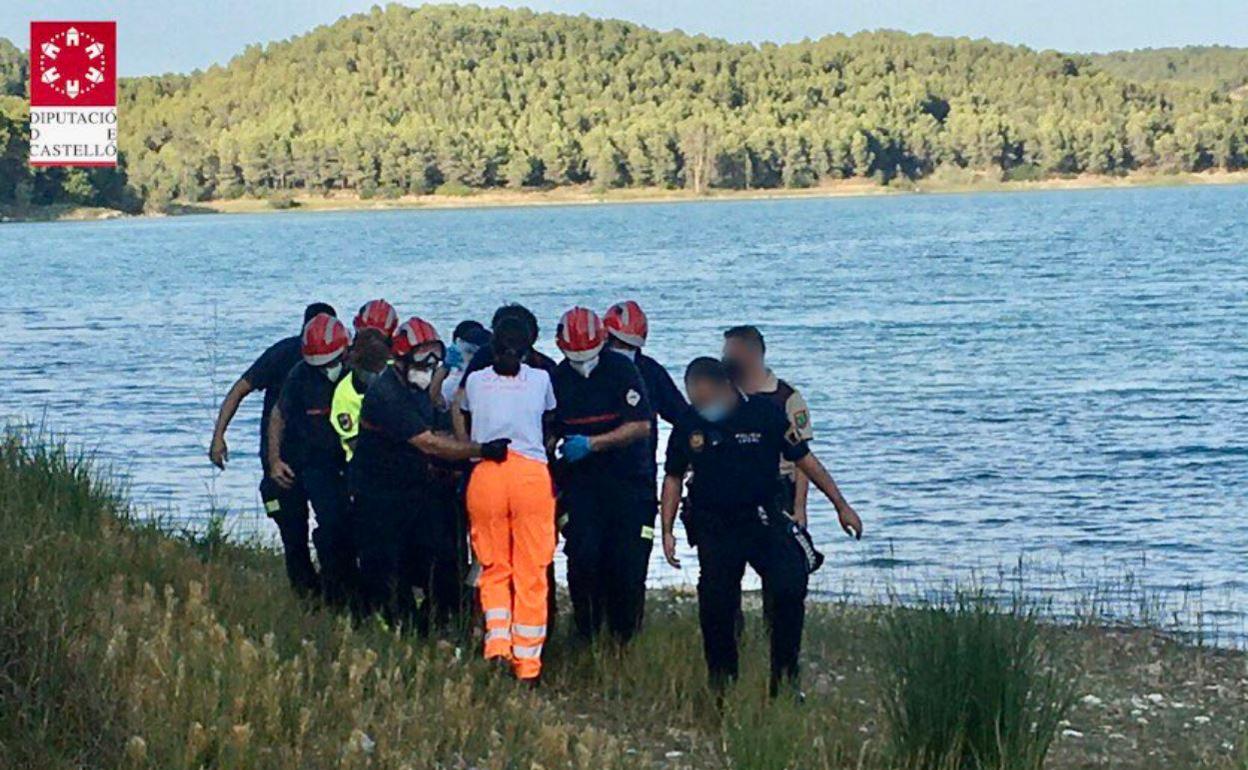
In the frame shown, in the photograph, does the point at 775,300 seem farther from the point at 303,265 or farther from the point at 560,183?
the point at 560,183

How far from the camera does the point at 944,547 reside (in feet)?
59.5

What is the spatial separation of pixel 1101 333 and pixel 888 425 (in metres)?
15.6

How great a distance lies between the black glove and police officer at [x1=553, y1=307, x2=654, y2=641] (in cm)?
44

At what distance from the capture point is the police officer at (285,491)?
10.6m

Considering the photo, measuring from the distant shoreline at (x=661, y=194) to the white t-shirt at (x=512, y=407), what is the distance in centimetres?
14705

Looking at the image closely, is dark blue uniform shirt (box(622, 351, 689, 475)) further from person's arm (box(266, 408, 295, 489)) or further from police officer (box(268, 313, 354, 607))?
person's arm (box(266, 408, 295, 489))

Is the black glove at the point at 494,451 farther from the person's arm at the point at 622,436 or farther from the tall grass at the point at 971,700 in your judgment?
the tall grass at the point at 971,700

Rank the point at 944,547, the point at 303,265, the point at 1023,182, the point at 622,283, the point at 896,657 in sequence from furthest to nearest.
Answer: the point at 1023,182 < the point at 303,265 < the point at 622,283 < the point at 944,547 < the point at 896,657

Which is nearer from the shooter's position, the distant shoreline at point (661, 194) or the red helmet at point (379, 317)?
the red helmet at point (379, 317)

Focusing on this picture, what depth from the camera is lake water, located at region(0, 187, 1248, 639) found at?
18438mm

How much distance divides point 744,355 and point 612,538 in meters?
1.22

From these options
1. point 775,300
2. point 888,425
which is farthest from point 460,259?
point 888,425

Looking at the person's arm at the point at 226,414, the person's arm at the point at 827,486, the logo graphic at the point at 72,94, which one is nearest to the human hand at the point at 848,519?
the person's arm at the point at 827,486

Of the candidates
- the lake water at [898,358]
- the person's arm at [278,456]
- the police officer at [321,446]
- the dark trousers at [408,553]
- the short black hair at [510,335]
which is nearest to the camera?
the short black hair at [510,335]
